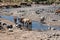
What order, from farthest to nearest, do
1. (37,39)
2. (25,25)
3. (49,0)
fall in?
(49,0), (25,25), (37,39)

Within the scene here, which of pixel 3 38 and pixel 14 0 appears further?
pixel 14 0

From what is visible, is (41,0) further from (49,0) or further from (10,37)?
(10,37)

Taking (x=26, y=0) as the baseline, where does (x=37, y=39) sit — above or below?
above

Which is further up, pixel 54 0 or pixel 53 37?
pixel 53 37

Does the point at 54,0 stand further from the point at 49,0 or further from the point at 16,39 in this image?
the point at 16,39

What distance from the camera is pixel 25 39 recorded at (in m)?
14.9

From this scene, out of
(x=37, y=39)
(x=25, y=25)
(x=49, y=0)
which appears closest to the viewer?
(x=37, y=39)

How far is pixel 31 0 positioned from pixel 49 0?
593 cm

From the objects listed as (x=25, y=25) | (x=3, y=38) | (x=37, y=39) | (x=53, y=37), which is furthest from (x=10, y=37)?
(x=25, y=25)

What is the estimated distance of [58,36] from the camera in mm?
15875

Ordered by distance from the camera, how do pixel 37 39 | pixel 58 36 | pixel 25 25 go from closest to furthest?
1. pixel 37 39
2. pixel 58 36
3. pixel 25 25

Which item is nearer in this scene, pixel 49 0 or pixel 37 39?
pixel 37 39

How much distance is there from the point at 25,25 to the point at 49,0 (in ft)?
140

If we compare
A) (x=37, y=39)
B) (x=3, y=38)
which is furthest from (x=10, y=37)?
(x=37, y=39)
